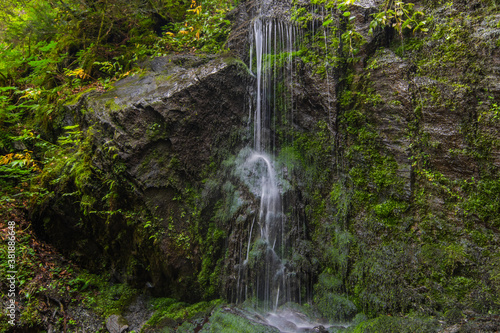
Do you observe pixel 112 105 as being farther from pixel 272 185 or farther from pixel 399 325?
pixel 399 325

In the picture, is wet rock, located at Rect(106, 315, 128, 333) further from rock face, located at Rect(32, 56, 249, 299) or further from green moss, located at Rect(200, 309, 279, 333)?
green moss, located at Rect(200, 309, 279, 333)

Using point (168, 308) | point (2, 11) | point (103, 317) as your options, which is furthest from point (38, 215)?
point (2, 11)

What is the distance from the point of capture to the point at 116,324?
407 centimetres

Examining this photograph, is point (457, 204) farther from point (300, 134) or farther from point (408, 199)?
point (300, 134)

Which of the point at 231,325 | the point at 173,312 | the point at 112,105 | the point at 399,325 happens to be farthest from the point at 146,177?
the point at 399,325

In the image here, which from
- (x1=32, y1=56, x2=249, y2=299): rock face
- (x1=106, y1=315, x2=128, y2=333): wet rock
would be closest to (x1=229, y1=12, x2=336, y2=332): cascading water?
(x1=32, y1=56, x2=249, y2=299): rock face

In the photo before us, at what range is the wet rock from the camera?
157 inches

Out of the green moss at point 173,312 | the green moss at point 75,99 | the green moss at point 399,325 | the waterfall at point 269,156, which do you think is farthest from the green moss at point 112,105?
the green moss at point 399,325

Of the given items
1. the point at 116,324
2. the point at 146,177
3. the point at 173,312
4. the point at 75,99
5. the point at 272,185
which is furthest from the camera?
the point at 75,99

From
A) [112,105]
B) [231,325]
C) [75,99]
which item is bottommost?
[231,325]

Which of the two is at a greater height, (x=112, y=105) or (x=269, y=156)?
(x=112, y=105)

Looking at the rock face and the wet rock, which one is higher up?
the rock face

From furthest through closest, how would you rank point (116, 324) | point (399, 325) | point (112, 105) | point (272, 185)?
1. point (272, 185)
2. point (112, 105)
3. point (116, 324)
4. point (399, 325)

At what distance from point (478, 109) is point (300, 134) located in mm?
2937
